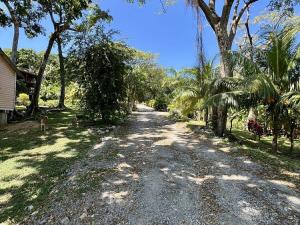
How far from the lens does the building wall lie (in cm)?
1650

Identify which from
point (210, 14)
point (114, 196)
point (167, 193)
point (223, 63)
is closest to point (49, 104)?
point (210, 14)

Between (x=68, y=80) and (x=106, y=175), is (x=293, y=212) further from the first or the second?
(x=68, y=80)

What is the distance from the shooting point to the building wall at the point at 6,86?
650 inches

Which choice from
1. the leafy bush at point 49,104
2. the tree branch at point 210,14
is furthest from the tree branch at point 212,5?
the leafy bush at point 49,104

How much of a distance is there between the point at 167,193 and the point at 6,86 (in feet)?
48.5

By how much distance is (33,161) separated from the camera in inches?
328

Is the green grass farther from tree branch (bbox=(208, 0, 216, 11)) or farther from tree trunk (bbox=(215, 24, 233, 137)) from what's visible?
tree branch (bbox=(208, 0, 216, 11))

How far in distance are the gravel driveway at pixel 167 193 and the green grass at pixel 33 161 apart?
418 millimetres

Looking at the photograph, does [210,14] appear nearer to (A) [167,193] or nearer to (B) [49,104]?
(A) [167,193]

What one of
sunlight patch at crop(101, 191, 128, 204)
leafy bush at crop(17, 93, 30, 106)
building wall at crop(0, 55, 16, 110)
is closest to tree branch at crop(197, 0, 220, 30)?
sunlight patch at crop(101, 191, 128, 204)

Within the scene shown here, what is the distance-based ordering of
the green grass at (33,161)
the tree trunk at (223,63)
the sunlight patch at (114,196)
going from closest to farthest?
the sunlight patch at (114,196)
the green grass at (33,161)
the tree trunk at (223,63)

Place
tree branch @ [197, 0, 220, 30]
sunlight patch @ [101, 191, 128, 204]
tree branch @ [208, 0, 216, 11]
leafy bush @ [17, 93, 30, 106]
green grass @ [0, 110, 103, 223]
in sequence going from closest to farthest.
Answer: sunlight patch @ [101, 191, 128, 204]
green grass @ [0, 110, 103, 223]
tree branch @ [197, 0, 220, 30]
tree branch @ [208, 0, 216, 11]
leafy bush @ [17, 93, 30, 106]

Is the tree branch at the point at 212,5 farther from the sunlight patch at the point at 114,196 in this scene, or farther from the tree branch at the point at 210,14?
the sunlight patch at the point at 114,196

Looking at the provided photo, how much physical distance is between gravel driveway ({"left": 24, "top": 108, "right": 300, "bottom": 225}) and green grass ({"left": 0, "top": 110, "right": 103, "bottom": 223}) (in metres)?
0.42
